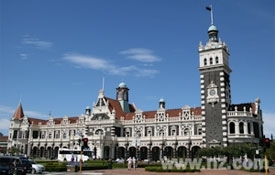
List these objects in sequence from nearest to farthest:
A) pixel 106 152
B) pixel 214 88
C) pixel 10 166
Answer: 1. pixel 10 166
2. pixel 214 88
3. pixel 106 152

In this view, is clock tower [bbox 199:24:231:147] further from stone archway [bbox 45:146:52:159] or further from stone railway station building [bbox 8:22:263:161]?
stone archway [bbox 45:146:52:159]

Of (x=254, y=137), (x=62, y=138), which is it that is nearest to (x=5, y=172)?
(x=254, y=137)

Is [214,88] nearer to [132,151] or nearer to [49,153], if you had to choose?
[132,151]

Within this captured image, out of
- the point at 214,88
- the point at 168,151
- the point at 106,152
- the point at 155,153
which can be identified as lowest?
the point at 155,153

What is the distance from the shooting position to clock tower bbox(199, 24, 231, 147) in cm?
6231

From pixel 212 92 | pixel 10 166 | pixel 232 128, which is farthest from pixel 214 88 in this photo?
pixel 10 166

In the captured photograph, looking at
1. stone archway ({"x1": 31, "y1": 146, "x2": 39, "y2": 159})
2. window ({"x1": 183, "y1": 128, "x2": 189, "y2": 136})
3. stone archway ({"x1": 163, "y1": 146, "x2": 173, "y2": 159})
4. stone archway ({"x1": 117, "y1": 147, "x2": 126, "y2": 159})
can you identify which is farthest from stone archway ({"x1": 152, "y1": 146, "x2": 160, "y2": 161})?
stone archway ({"x1": 31, "y1": 146, "x2": 39, "y2": 159})

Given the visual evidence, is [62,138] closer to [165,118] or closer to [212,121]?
[165,118]

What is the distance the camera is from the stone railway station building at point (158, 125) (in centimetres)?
6253

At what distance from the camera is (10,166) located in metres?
30.7

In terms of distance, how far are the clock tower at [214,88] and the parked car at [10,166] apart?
1595 inches

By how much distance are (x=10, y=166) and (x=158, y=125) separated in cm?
5152

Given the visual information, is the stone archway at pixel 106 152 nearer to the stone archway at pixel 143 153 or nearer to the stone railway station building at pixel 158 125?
the stone railway station building at pixel 158 125

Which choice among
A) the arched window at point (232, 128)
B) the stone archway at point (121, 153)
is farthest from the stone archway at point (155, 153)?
the arched window at point (232, 128)
